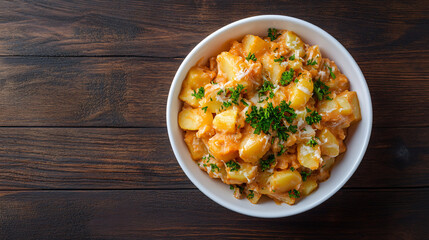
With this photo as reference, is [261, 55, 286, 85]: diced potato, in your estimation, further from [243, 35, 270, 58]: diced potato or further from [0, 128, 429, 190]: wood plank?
[0, 128, 429, 190]: wood plank

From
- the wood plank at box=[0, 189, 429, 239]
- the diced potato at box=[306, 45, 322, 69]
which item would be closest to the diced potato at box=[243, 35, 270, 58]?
the diced potato at box=[306, 45, 322, 69]

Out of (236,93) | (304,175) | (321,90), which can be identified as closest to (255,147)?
(236,93)

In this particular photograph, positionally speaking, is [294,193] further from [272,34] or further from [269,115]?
[272,34]

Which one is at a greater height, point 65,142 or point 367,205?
point 65,142

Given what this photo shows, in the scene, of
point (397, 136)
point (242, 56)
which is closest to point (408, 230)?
point (397, 136)

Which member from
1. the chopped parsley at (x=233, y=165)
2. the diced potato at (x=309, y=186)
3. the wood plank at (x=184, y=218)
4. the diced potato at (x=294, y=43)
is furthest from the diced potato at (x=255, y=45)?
the wood plank at (x=184, y=218)

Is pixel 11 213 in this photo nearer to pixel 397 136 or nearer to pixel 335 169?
pixel 335 169

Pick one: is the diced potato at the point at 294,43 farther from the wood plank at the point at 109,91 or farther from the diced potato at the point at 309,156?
the wood plank at the point at 109,91
